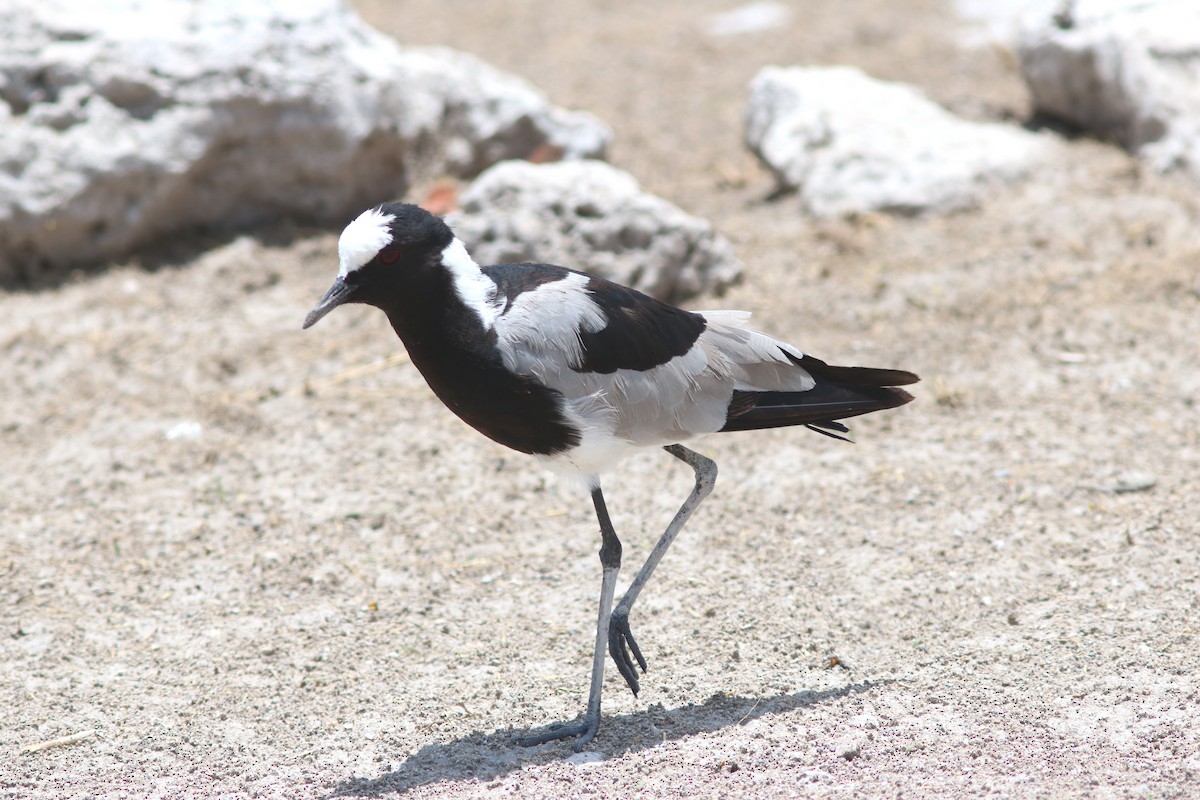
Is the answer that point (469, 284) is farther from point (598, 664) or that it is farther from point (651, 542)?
point (651, 542)

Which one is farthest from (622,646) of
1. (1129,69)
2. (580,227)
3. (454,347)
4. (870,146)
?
(1129,69)

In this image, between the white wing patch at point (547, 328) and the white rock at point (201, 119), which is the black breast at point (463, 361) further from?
the white rock at point (201, 119)

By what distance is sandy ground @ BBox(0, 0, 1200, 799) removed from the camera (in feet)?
13.4

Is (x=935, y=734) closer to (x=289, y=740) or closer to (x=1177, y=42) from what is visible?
(x=289, y=740)

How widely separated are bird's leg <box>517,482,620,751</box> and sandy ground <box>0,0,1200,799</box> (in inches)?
3.2

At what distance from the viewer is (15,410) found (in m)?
6.59

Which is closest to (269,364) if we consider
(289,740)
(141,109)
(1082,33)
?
(141,109)

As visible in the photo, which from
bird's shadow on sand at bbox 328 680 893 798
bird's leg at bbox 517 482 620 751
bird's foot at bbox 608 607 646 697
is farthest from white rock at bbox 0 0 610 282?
bird's shadow on sand at bbox 328 680 893 798

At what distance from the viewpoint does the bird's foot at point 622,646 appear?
4309 mm

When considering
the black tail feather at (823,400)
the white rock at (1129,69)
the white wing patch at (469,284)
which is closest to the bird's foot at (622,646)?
the black tail feather at (823,400)

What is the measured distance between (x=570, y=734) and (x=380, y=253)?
1683mm

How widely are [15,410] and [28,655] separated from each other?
2234mm

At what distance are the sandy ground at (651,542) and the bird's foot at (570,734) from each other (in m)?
0.05

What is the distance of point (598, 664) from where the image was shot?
4199mm
